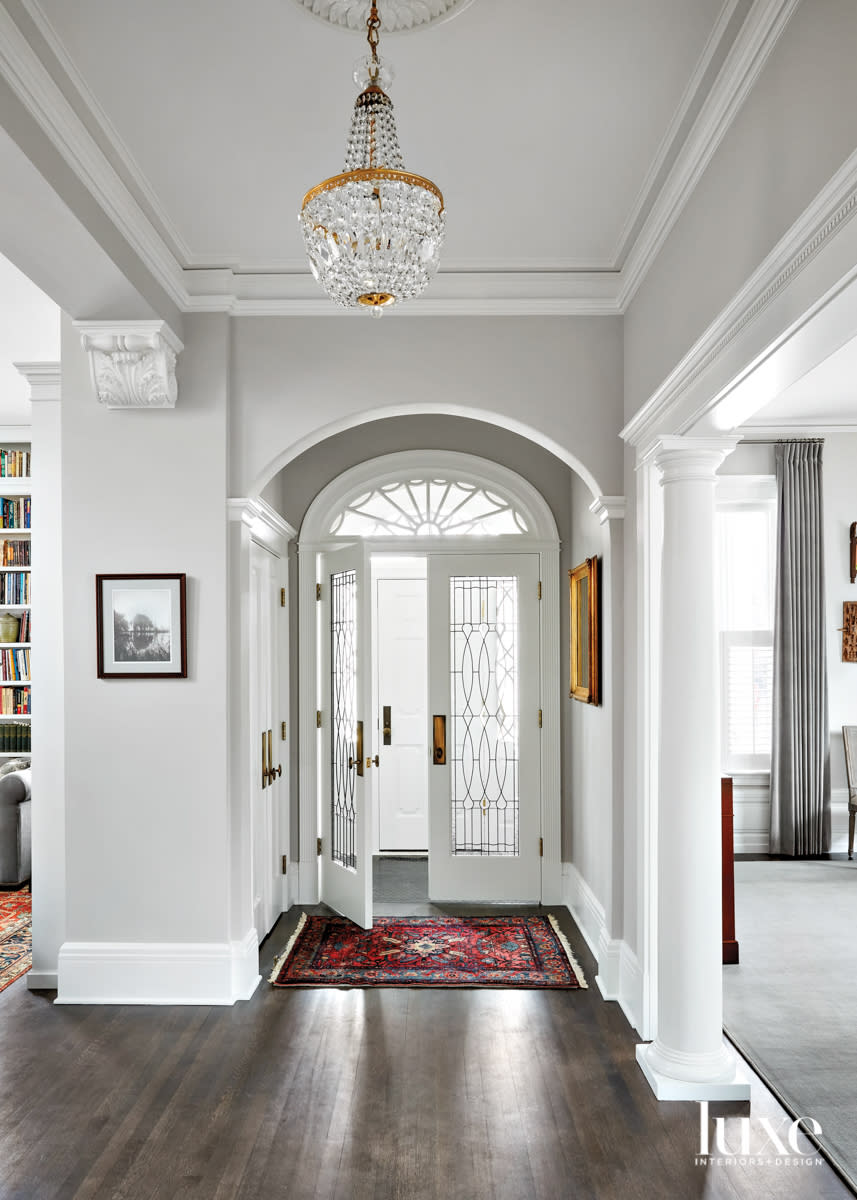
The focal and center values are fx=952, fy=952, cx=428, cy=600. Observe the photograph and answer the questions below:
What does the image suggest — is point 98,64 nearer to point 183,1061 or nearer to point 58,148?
point 58,148

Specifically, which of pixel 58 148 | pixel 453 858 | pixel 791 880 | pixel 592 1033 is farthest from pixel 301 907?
pixel 58 148

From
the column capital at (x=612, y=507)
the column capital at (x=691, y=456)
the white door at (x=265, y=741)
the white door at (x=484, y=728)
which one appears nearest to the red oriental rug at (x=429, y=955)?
the white door at (x=265, y=741)

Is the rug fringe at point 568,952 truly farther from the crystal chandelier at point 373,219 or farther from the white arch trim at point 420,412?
the crystal chandelier at point 373,219

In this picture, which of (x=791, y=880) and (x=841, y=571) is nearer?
(x=791, y=880)

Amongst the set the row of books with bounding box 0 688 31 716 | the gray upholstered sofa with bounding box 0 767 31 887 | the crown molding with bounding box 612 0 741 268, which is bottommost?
the gray upholstered sofa with bounding box 0 767 31 887

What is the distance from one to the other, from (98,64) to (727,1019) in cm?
404

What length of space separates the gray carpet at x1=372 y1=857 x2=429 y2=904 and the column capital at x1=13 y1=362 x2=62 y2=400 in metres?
3.44

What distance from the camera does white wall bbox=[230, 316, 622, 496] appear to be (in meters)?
4.25

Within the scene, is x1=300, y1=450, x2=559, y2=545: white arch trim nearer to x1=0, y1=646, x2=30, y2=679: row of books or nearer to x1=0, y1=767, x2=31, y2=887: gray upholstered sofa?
x1=0, y1=767, x2=31, y2=887: gray upholstered sofa

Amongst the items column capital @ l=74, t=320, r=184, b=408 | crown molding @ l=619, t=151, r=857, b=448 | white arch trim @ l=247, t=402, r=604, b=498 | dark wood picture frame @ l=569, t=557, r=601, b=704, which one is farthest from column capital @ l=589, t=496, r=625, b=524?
column capital @ l=74, t=320, r=184, b=408

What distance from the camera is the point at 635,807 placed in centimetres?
389

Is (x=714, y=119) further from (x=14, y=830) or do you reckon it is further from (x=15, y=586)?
(x=15, y=586)

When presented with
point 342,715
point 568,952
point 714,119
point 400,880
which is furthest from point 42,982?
point 714,119

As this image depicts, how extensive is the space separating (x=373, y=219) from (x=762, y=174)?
108 cm
